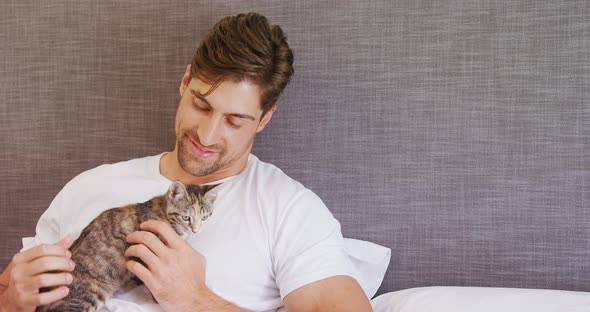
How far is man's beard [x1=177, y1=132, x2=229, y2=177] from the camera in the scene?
4.63ft

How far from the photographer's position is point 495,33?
5.08ft

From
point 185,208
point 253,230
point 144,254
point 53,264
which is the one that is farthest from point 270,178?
point 53,264

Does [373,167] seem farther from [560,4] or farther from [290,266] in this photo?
[560,4]

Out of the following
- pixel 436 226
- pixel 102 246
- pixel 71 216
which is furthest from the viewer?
pixel 436 226

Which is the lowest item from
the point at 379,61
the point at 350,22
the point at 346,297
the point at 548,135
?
the point at 346,297

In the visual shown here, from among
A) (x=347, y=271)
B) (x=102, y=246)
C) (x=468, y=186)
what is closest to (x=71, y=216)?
(x=102, y=246)

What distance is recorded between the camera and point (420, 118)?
62.4 inches

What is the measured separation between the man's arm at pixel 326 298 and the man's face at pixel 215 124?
36cm

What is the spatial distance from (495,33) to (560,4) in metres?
0.17

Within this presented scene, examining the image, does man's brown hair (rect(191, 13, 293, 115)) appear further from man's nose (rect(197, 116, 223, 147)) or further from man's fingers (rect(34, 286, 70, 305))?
man's fingers (rect(34, 286, 70, 305))

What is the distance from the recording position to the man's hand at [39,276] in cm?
125

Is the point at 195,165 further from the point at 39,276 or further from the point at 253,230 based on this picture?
the point at 39,276

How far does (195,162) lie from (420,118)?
0.61m

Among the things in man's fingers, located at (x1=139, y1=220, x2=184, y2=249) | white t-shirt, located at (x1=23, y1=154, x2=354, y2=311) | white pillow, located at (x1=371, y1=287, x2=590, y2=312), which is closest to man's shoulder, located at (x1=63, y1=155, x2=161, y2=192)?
white t-shirt, located at (x1=23, y1=154, x2=354, y2=311)
